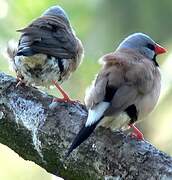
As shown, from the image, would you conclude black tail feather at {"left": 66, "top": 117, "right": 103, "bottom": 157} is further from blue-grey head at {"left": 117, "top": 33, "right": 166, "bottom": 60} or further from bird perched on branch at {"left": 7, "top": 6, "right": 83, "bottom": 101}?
blue-grey head at {"left": 117, "top": 33, "right": 166, "bottom": 60}

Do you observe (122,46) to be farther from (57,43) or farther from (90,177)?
(90,177)

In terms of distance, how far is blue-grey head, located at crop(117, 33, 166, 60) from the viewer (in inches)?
221

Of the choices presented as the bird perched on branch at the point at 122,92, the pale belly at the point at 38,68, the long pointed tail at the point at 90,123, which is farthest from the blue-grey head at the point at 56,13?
the long pointed tail at the point at 90,123

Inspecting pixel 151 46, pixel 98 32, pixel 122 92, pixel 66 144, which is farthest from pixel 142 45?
pixel 98 32

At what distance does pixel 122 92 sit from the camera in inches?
183

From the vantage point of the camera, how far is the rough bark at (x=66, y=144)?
13.4 feet

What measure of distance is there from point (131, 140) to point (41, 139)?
52 cm

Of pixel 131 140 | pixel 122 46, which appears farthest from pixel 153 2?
pixel 131 140

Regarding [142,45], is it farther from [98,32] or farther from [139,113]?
[98,32]

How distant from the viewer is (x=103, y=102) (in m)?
4.60

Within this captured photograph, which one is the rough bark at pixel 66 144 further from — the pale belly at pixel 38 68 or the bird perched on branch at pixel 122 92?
the pale belly at pixel 38 68

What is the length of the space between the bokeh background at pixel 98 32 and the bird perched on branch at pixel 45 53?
2.25 m

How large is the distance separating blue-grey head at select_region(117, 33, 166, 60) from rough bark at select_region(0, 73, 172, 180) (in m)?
1.05

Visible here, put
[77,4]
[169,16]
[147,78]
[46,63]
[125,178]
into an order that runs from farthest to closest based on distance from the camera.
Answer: [77,4], [169,16], [46,63], [147,78], [125,178]
